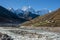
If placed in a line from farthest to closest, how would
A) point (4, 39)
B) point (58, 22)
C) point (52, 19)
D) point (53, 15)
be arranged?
point (53, 15)
point (52, 19)
point (58, 22)
point (4, 39)

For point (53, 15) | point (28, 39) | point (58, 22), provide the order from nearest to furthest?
point (28, 39)
point (58, 22)
point (53, 15)

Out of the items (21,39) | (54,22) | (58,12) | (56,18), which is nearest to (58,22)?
(54,22)

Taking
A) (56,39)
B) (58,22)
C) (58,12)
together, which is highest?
(58,12)

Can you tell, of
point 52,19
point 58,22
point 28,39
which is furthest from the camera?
point 52,19

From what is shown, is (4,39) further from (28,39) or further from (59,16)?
(59,16)

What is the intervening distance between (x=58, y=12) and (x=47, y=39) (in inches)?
2203

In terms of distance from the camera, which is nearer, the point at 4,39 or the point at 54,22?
the point at 4,39

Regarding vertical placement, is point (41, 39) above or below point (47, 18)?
below

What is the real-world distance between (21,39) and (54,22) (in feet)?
136

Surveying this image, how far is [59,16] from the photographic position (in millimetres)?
76875

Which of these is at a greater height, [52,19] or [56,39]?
[52,19]

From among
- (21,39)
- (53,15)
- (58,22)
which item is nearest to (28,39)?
(21,39)

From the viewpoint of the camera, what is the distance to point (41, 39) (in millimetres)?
27375

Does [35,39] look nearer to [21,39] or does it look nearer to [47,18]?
[21,39]
